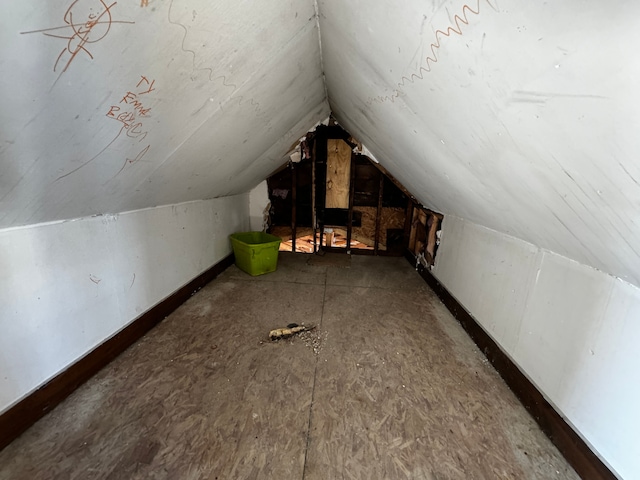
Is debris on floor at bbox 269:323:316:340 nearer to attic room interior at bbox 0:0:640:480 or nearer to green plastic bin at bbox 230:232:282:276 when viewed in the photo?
attic room interior at bbox 0:0:640:480

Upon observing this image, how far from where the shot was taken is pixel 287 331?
2219 millimetres

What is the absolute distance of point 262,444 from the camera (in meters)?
1.33

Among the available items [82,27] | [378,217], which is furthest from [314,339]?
[378,217]

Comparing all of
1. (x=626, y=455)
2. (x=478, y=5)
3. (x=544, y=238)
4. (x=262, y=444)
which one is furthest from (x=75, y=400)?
(x=544, y=238)

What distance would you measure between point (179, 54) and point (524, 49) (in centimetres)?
107

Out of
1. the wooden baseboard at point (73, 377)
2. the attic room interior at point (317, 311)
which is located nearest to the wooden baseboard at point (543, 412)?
the attic room interior at point (317, 311)

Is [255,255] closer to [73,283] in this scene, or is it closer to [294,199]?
[294,199]

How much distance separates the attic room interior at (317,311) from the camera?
2.46 ft

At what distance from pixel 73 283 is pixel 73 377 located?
52cm

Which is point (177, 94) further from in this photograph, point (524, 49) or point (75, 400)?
point (75, 400)

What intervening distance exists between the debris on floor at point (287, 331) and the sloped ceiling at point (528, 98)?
158 cm

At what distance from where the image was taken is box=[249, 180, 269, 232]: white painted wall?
449cm

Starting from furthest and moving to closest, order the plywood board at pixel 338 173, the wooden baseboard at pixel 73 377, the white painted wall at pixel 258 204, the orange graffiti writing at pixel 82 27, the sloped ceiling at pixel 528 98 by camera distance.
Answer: the white painted wall at pixel 258 204 < the plywood board at pixel 338 173 < the wooden baseboard at pixel 73 377 < the orange graffiti writing at pixel 82 27 < the sloped ceiling at pixel 528 98

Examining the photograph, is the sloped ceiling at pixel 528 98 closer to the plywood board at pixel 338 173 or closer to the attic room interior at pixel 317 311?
the attic room interior at pixel 317 311
